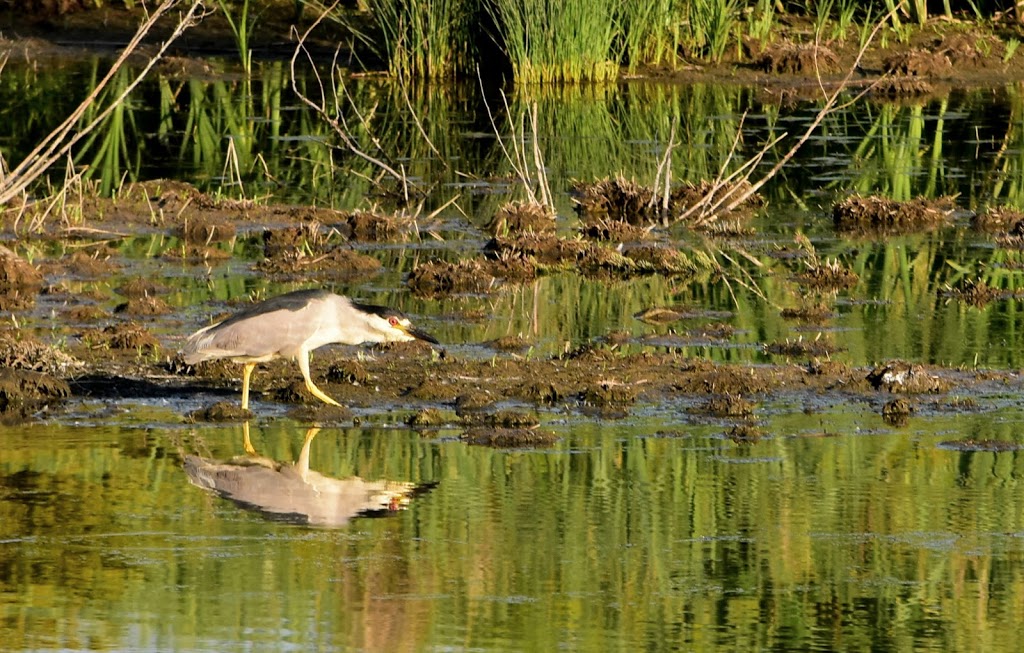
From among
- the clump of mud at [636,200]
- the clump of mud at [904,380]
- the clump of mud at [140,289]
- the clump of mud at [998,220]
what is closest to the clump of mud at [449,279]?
the clump of mud at [140,289]

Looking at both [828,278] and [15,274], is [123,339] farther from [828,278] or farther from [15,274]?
[828,278]

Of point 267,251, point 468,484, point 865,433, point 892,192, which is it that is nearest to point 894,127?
point 892,192

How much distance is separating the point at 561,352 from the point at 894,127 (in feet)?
35.7

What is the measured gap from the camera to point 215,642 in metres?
6.54

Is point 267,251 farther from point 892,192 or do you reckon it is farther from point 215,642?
point 215,642

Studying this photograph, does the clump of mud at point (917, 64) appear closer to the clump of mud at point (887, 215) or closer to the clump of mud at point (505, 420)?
the clump of mud at point (887, 215)

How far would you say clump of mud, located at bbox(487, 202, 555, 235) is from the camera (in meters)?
14.6

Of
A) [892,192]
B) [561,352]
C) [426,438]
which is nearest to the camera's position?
[426,438]

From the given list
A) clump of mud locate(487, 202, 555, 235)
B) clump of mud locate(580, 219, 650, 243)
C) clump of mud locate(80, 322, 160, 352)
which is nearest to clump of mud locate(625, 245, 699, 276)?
clump of mud locate(580, 219, 650, 243)

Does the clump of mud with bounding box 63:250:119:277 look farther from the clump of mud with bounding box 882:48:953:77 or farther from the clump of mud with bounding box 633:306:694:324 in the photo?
the clump of mud with bounding box 882:48:953:77

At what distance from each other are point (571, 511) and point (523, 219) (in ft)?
22.1

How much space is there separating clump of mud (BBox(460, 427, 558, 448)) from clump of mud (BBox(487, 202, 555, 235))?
534 cm

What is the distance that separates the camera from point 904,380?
33.0ft

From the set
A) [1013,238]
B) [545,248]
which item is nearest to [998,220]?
[1013,238]
